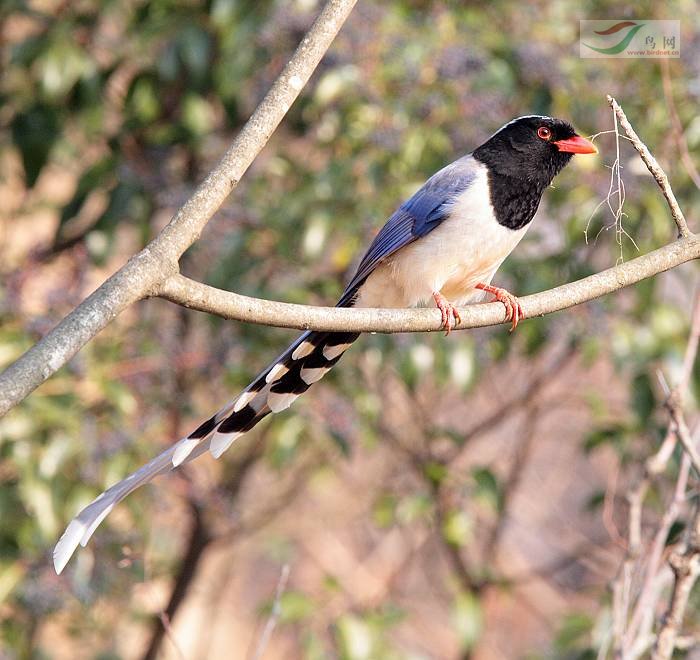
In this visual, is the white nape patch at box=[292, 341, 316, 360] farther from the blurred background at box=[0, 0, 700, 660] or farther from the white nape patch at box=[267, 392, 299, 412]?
the blurred background at box=[0, 0, 700, 660]

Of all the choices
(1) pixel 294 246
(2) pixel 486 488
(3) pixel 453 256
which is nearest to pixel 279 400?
(3) pixel 453 256

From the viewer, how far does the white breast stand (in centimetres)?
309

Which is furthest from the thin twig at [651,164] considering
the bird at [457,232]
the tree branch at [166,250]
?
the bird at [457,232]

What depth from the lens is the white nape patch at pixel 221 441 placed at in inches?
100

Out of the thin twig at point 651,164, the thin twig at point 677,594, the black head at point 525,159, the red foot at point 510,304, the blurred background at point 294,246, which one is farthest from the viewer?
the blurred background at point 294,246

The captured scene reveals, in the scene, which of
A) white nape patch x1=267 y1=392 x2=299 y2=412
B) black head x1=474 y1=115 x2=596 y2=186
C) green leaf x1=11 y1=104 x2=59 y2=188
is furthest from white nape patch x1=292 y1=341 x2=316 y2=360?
green leaf x1=11 y1=104 x2=59 y2=188

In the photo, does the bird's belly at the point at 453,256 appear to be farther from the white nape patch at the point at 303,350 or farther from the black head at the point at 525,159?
the white nape patch at the point at 303,350

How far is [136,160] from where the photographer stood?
439 cm

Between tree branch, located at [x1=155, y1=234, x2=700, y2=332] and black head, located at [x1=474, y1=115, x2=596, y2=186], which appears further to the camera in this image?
black head, located at [x1=474, y1=115, x2=596, y2=186]

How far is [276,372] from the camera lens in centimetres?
281

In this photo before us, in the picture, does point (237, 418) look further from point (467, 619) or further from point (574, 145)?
point (467, 619)

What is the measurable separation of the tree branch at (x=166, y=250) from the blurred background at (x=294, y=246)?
1527 mm

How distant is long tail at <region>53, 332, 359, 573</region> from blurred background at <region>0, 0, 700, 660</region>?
0.86 metres

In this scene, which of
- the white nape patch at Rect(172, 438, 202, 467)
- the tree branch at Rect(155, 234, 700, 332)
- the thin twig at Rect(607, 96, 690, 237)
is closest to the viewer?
the tree branch at Rect(155, 234, 700, 332)
